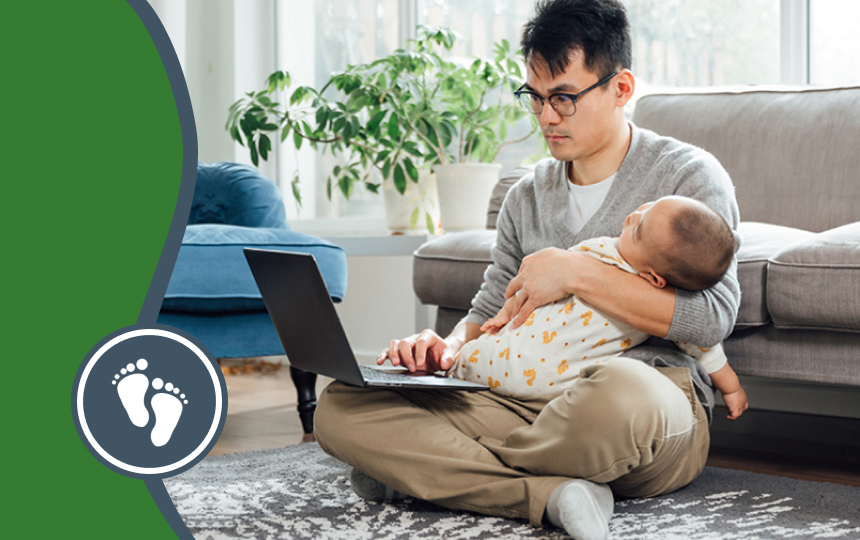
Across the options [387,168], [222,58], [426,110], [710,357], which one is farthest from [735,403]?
[222,58]

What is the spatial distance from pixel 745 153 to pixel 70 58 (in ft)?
5.10

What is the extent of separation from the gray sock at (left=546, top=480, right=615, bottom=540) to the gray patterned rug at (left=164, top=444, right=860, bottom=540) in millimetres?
37

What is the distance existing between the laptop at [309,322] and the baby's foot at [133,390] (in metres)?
0.31

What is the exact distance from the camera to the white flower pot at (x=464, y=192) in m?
2.73

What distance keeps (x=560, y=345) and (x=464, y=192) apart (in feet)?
5.02

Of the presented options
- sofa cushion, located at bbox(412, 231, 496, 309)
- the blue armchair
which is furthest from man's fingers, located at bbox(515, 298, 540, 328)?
the blue armchair

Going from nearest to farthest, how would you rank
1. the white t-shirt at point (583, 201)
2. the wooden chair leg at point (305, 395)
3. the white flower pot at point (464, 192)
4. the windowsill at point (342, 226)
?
the white t-shirt at point (583, 201)
the wooden chair leg at point (305, 395)
the white flower pot at point (464, 192)
the windowsill at point (342, 226)

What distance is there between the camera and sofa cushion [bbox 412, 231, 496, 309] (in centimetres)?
181

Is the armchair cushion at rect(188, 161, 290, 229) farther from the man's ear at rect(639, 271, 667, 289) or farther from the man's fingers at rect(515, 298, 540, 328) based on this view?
the man's ear at rect(639, 271, 667, 289)

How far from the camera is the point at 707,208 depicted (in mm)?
1168

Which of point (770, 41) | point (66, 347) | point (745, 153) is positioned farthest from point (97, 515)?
point (770, 41)

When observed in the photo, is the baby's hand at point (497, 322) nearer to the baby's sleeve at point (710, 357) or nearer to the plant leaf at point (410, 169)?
the baby's sleeve at point (710, 357)

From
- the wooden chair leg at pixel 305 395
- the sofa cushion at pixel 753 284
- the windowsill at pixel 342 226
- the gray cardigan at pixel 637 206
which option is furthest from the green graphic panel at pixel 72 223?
the windowsill at pixel 342 226

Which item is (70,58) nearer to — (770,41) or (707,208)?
(707,208)
